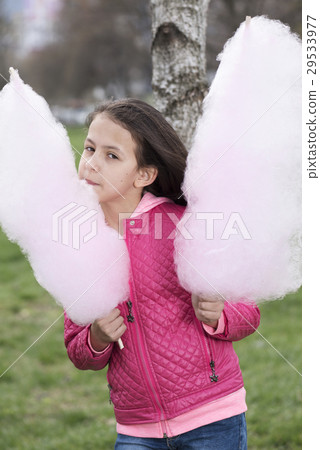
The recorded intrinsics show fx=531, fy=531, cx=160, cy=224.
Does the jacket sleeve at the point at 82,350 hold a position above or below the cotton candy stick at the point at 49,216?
below

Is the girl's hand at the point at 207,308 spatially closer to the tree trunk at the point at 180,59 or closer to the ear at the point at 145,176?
the ear at the point at 145,176

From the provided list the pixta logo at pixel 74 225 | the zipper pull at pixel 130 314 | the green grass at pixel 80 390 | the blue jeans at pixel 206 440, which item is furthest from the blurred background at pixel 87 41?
the green grass at pixel 80 390

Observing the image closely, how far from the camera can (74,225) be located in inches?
56.3

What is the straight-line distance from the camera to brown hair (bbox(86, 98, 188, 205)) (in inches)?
60.5

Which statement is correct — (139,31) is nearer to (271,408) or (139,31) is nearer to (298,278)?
(271,408)

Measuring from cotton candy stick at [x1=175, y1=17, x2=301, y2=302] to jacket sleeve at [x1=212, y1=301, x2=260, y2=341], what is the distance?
0.13m

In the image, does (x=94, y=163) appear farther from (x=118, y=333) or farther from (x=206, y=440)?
(x=206, y=440)

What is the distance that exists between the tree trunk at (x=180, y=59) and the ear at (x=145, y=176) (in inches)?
20.9

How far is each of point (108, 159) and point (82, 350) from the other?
55cm

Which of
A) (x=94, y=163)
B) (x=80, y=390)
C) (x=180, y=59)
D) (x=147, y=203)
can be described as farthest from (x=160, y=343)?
(x=80, y=390)

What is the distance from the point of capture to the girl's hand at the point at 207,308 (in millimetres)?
1444

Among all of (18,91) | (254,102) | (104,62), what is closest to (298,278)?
(254,102)
